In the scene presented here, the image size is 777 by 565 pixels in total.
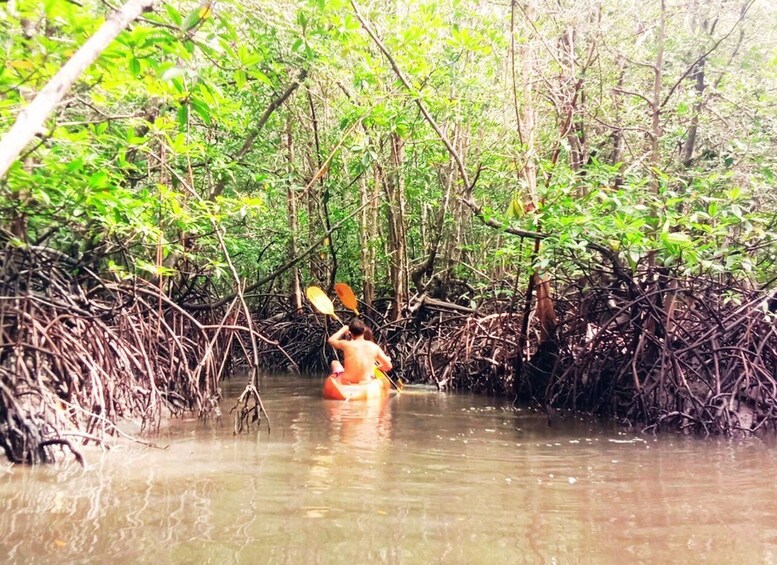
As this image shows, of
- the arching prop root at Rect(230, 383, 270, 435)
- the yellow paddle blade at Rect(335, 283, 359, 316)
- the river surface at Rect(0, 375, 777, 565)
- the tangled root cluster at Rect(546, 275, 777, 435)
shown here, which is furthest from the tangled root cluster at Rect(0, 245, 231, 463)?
the tangled root cluster at Rect(546, 275, 777, 435)

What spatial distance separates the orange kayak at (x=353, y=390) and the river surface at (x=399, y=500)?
1717 mm

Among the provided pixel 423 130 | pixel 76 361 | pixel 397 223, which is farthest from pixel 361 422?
pixel 423 130

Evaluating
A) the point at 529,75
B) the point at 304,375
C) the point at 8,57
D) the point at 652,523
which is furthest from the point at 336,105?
the point at 652,523

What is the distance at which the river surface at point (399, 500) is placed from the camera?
2533mm

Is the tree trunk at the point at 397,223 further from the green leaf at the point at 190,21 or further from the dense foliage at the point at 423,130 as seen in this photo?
the green leaf at the point at 190,21

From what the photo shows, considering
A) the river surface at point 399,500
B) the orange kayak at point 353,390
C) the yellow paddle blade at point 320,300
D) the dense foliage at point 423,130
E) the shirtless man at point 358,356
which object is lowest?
the river surface at point 399,500

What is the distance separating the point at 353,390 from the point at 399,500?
371cm

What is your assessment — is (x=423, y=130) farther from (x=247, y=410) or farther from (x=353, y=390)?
(x=247, y=410)

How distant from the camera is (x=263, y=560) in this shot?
2.42m

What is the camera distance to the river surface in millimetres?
2533

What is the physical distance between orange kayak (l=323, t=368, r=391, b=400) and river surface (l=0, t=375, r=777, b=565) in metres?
1.72

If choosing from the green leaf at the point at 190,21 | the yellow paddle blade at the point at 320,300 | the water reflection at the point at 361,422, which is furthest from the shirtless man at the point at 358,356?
the green leaf at the point at 190,21

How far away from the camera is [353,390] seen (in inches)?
271

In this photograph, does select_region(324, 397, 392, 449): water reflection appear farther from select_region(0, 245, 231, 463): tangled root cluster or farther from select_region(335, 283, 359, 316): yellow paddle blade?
select_region(335, 283, 359, 316): yellow paddle blade
